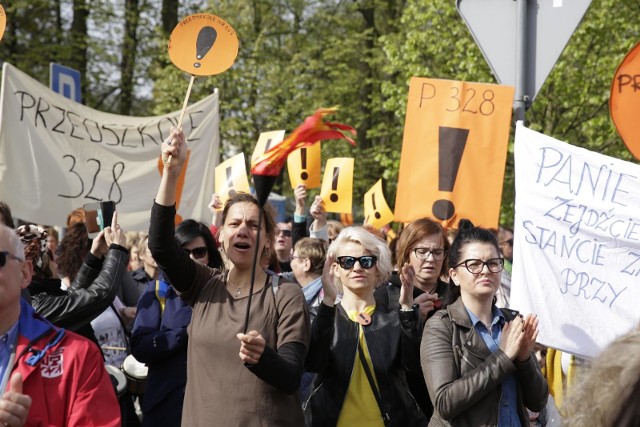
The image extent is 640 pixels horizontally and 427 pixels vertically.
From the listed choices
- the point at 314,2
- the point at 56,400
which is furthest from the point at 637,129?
the point at 314,2

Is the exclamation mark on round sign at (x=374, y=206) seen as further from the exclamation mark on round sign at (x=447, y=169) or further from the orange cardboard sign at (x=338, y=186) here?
the exclamation mark on round sign at (x=447, y=169)

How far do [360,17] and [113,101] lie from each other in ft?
25.3

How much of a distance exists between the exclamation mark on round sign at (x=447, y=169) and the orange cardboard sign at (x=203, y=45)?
212cm

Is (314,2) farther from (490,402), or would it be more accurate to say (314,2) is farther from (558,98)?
(490,402)

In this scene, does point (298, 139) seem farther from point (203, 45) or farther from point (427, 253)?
point (427, 253)

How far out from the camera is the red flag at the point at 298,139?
3.25 meters

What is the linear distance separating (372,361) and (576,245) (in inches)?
52.9

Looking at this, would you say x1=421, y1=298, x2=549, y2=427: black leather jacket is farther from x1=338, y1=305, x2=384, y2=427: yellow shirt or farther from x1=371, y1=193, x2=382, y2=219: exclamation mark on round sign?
x1=371, y1=193, x2=382, y2=219: exclamation mark on round sign

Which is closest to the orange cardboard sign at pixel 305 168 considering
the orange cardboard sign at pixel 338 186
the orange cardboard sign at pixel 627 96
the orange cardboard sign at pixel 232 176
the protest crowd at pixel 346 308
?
the orange cardboard sign at pixel 338 186

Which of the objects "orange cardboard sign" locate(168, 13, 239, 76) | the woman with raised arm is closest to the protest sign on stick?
"orange cardboard sign" locate(168, 13, 239, 76)

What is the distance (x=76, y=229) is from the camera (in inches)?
227

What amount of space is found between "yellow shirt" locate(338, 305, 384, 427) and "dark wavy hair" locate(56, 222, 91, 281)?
7.26 ft

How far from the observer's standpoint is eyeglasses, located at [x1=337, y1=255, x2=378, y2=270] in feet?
14.9

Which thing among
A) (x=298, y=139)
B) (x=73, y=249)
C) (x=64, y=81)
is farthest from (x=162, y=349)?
(x=64, y=81)
